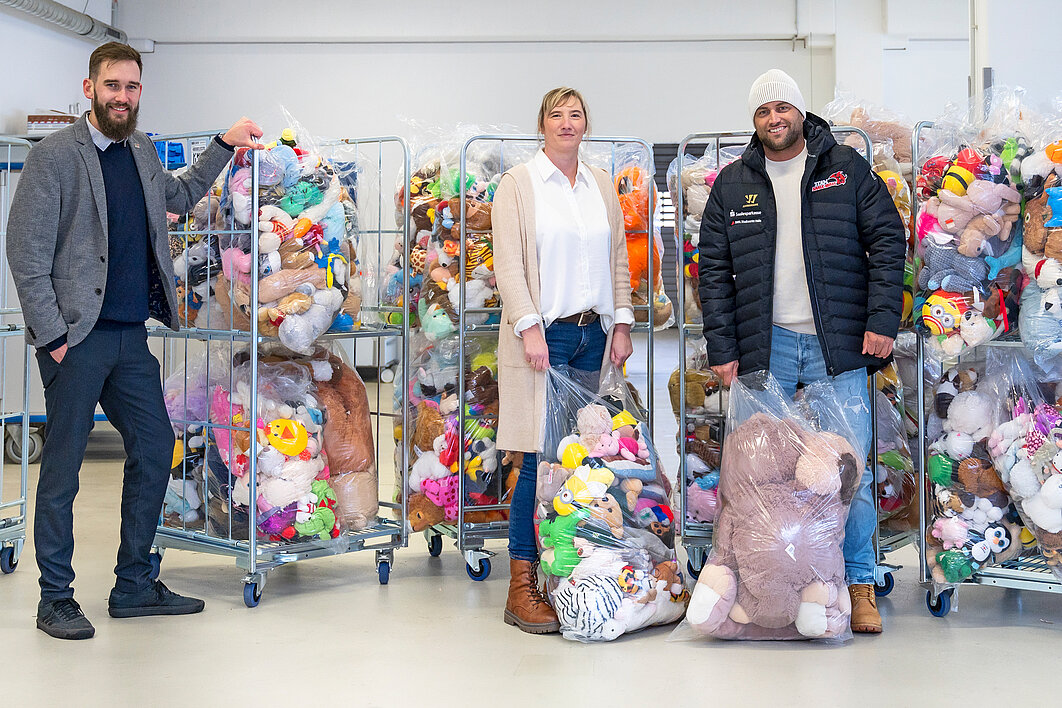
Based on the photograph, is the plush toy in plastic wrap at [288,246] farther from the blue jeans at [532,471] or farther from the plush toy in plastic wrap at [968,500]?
the plush toy in plastic wrap at [968,500]

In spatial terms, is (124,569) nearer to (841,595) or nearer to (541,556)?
(541,556)

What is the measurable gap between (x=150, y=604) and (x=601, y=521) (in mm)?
1405

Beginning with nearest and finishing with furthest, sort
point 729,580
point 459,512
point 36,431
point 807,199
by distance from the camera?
1. point 729,580
2. point 807,199
3. point 459,512
4. point 36,431

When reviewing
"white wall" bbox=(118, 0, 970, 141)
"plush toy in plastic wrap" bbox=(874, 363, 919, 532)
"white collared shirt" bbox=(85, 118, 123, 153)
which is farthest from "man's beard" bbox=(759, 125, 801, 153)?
"white wall" bbox=(118, 0, 970, 141)

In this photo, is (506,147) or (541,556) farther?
(506,147)

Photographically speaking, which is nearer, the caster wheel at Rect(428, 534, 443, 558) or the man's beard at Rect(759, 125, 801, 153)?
the man's beard at Rect(759, 125, 801, 153)

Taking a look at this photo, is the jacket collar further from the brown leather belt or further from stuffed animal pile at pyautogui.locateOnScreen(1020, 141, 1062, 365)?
the brown leather belt

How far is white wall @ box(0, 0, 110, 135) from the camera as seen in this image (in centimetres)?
827

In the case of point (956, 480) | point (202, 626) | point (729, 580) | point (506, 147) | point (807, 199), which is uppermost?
point (506, 147)

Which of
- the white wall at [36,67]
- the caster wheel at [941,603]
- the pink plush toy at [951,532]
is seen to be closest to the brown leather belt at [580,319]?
the pink plush toy at [951,532]

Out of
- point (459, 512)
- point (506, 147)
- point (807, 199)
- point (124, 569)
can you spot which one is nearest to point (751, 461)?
point (807, 199)

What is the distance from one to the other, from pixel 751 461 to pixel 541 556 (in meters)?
0.66

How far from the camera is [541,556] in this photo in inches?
120

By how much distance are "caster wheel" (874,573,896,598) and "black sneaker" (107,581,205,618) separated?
215 centimetres
